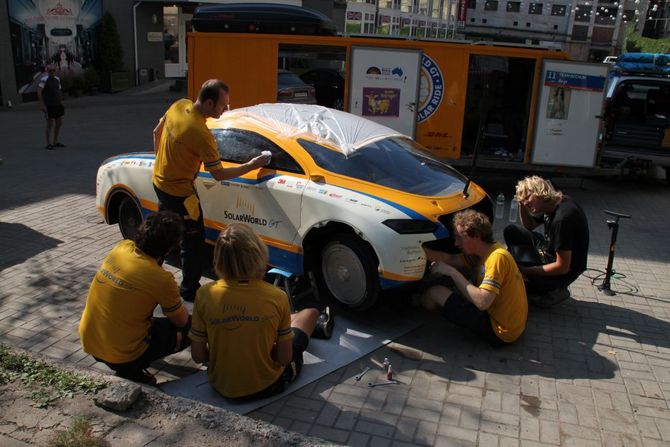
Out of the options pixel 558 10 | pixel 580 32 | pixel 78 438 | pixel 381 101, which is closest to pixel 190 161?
pixel 78 438

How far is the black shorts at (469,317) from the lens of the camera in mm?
4414

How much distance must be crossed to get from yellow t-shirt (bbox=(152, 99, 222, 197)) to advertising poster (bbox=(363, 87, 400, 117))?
17.0 ft

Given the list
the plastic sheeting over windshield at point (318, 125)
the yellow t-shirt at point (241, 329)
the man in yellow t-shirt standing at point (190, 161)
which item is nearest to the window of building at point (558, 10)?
the plastic sheeting over windshield at point (318, 125)

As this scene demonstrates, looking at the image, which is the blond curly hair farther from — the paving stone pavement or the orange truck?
the orange truck

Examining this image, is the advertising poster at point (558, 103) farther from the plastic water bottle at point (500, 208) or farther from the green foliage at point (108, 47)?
the green foliage at point (108, 47)

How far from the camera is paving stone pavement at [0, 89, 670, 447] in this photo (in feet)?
11.7

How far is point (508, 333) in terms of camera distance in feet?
14.4

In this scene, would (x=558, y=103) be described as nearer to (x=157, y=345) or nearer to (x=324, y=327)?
(x=324, y=327)

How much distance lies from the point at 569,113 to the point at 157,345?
7.68 m

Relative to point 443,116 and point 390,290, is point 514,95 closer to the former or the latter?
point 443,116

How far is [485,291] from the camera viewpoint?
4188 millimetres

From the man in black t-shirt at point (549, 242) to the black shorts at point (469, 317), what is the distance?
868 mm

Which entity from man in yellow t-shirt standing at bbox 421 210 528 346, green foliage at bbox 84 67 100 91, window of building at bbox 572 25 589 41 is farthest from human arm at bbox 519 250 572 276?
window of building at bbox 572 25 589 41

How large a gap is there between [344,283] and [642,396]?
7.28ft
